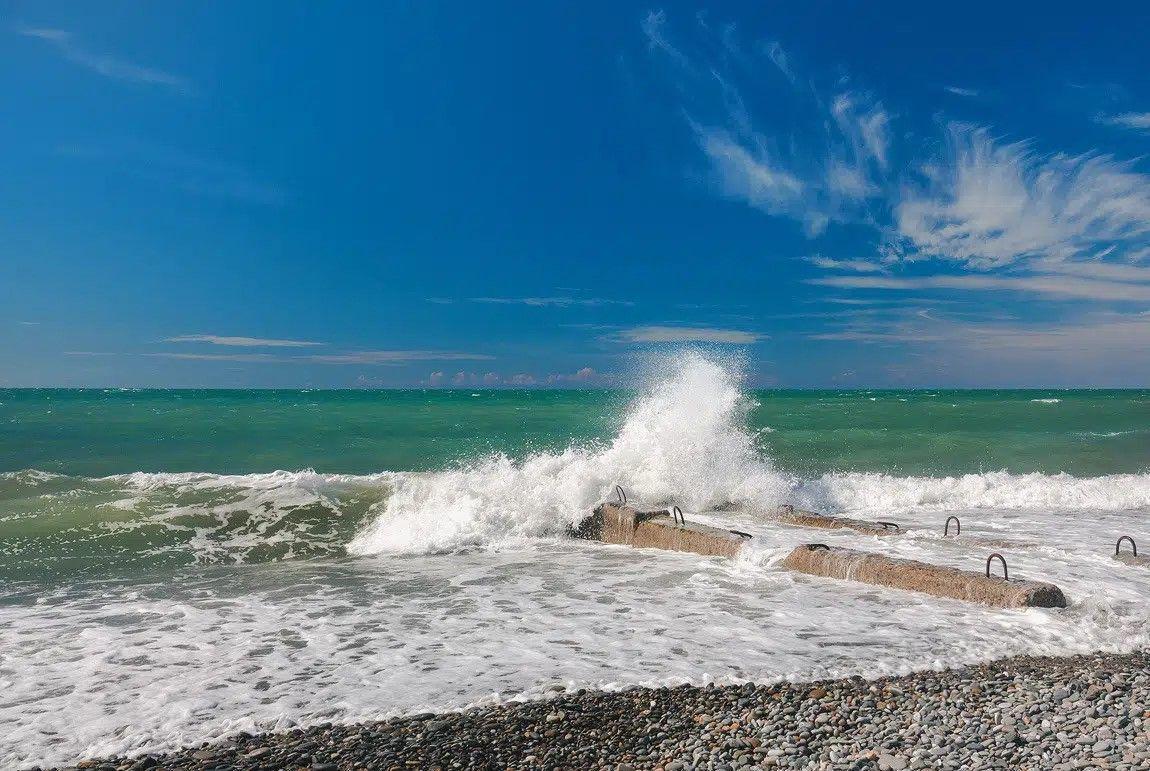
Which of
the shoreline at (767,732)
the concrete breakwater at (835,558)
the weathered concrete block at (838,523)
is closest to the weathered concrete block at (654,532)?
the concrete breakwater at (835,558)

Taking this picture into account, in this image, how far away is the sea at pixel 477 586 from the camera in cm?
488

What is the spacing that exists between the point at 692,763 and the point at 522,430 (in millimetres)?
27902

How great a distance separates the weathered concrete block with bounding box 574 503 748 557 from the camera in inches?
342

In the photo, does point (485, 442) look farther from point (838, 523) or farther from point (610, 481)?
point (838, 523)

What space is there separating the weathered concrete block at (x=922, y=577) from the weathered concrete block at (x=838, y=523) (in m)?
2.27

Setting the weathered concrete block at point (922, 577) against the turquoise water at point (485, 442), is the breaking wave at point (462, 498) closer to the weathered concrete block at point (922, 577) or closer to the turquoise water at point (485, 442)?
the turquoise water at point (485, 442)

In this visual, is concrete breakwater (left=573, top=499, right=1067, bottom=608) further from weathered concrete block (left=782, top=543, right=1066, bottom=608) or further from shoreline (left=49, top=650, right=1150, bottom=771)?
shoreline (left=49, top=650, right=1150, bottom=771)

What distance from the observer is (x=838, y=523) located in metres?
9.95

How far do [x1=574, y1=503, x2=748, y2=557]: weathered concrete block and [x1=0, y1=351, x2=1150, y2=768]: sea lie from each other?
21 centimetres

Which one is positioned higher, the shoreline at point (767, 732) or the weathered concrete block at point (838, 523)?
the weathered concrete block at point (838, 523)

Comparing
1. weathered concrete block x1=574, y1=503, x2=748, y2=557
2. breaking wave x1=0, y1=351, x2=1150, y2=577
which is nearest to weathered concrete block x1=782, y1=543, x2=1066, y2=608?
weathered concrete block x1=574, y1=503, x2=748, y2=557

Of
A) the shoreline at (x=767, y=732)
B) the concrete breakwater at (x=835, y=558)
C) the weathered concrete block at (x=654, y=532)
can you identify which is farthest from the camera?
the weathered concrete block at (x=654, y=532)

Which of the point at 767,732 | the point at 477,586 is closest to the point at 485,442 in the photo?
the point at 477,586

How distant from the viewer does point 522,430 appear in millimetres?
31406
